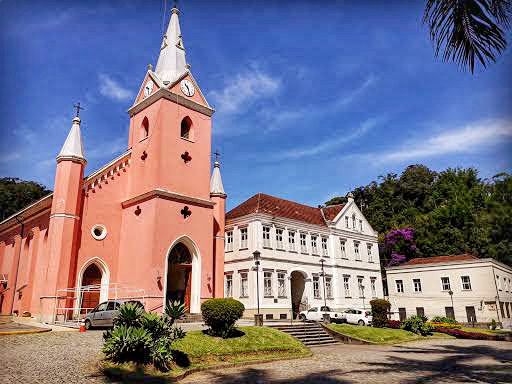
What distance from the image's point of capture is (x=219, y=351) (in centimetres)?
1438

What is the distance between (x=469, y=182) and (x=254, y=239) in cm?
3812

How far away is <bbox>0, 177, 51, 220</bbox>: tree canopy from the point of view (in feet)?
176

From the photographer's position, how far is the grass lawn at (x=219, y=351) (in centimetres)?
1090

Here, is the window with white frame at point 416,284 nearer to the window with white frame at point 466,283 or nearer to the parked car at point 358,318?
the window with white frame at point 466,283

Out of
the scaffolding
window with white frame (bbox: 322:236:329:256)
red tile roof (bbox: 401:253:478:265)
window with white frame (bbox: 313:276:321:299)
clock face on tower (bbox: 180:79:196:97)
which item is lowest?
the scaffolding

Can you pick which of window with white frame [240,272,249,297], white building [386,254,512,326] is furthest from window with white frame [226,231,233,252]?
white building [386,254,512,326]

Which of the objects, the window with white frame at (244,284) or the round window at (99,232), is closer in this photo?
the round window at (99,232)

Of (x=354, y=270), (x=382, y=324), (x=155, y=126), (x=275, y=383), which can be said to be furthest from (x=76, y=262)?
(x=354, y=270)

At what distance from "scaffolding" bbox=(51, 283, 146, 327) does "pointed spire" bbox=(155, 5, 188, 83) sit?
1413 centimetres

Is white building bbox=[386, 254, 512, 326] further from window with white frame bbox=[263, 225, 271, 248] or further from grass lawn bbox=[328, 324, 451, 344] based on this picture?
window with white frame bbox=[263, 225, 271, 248]

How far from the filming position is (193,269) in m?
25.9

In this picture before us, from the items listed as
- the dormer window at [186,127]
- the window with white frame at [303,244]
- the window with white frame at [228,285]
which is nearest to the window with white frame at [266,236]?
the window with white frame at [228,285]

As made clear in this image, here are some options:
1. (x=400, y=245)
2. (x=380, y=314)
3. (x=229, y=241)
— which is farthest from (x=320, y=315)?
(x=400, y=245)

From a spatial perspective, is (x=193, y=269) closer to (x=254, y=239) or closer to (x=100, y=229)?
(x=100, y=229)
